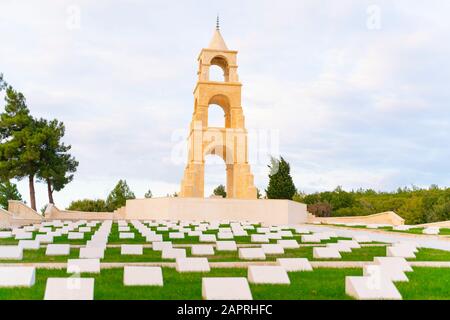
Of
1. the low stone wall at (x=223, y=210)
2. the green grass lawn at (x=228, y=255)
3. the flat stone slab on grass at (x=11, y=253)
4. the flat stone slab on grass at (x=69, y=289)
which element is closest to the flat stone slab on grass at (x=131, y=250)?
the green grass lawn at (x=228, y=255)

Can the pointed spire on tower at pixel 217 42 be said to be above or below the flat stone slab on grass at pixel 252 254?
above

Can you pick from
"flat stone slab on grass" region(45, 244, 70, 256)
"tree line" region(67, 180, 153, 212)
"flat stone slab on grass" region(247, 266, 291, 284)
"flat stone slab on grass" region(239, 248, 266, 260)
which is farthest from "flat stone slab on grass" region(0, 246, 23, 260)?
"tree line" region(67, 180, 153, 212)

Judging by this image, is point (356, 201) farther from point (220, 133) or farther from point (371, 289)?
point (371, 289)

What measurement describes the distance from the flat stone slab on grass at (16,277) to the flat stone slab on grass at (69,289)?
1.18 metres

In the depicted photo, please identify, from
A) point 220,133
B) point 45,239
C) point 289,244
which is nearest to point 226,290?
point 289,244

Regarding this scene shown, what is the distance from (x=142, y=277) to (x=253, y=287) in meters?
1.85

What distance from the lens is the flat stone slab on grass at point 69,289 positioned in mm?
8023

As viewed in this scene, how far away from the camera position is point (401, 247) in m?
15.4

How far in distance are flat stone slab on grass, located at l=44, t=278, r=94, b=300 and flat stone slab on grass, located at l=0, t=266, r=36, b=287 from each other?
118 cm

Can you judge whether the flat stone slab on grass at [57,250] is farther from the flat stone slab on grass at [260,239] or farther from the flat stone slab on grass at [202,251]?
the flat stone slab on grass at [260,239]

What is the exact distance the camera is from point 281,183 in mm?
53094

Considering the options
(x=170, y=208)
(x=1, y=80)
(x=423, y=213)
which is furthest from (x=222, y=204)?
(x=423, y=213)

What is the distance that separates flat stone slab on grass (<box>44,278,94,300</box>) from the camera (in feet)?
26.3
